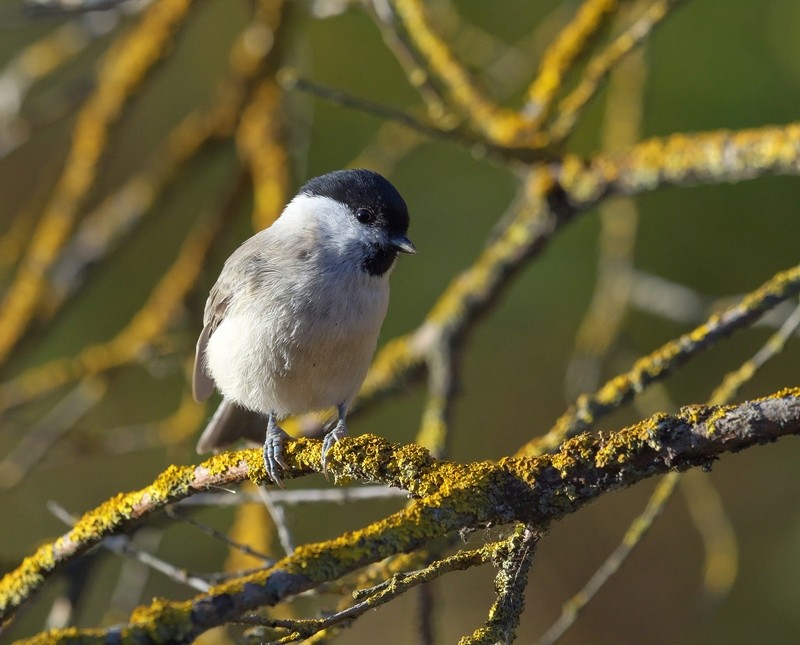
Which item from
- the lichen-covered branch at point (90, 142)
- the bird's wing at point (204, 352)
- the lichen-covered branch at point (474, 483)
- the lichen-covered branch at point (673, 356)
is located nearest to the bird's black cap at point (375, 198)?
the bird's wing at point (204, 352)

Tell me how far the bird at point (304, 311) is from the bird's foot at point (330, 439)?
0.4 inches

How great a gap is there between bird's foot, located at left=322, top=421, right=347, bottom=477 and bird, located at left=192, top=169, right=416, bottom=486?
10mm

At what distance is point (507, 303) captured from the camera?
12.8 ft

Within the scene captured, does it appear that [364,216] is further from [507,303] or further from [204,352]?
[507,303]

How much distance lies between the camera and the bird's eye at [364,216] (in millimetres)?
2633

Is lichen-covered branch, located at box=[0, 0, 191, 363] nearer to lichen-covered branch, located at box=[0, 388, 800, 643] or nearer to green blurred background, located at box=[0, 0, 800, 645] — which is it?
Result: green blurred background, located at box=[0, 0, 800, 645]

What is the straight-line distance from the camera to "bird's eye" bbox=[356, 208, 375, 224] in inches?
104

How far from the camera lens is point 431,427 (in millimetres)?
2330

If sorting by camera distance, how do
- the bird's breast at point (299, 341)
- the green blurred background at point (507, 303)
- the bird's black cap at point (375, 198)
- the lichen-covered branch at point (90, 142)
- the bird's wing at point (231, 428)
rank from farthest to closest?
the green blurred background at point (507, 303) < the lichen-covered branch at point (90, 142) < the bird's wing at point (231, 428) < the bird's black cap at point (375, 198) < the bird's breast at point (299, 341)

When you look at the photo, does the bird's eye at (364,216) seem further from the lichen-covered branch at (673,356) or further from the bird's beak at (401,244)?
the lichen-covered branch at (673,356)

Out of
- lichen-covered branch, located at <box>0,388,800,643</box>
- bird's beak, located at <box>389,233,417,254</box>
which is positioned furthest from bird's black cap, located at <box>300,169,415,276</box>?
lichen-covered branch, located at <box>0,388,800,643</box>

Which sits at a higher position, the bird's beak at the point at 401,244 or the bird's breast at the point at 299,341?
the bird's beak at the point at 401,244

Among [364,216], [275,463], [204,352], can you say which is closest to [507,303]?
[364,216]

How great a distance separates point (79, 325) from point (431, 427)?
102 inches
